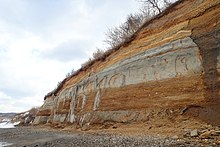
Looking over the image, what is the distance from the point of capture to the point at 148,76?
12.9 m

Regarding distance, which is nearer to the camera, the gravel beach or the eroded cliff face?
the gravel beach

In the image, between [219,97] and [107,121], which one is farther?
[107,121]

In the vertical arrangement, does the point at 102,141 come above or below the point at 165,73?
below

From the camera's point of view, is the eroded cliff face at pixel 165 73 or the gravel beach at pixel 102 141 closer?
the gravel beach at pixel 102 141

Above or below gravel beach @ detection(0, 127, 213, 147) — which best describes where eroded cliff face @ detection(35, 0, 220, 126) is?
above

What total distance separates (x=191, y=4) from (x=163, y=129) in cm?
620

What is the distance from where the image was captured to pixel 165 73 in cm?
1186

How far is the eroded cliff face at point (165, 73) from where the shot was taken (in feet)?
32.6

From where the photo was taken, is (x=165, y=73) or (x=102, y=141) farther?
(x=165, y=73)

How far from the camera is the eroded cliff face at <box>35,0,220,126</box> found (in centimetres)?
994

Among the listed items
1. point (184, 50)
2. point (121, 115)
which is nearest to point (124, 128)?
point (121, 115)

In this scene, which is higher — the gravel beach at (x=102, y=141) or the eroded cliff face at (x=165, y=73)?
the eroded cliff face at (x=165, y=73)

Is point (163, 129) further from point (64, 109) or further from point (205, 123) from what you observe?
point (64, 109)

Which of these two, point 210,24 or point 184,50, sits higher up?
point 210,24
